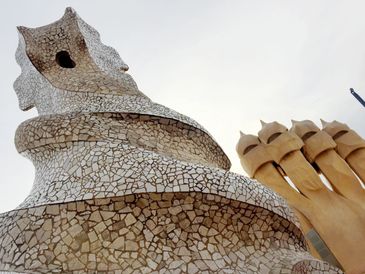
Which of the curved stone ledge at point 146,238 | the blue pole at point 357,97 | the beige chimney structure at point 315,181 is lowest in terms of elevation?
the curved stone ledge at point 146,238

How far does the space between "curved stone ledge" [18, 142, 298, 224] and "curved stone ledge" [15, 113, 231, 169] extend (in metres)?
0.13

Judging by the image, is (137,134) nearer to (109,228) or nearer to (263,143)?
(109,228)

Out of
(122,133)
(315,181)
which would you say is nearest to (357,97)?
(315,181)

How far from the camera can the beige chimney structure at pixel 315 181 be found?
19.0 ft

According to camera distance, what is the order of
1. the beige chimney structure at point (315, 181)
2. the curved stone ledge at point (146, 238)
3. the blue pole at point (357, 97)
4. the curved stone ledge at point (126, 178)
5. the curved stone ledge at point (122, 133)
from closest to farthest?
the curved stone ledge at point (146, 238), the curved stone ledge at point (126, 178), the curved stone ledge at point (122, 133), the beige chimney structure at point (315, 181), the blue pole at point (357, 97)

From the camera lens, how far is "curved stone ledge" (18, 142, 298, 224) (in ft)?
8.93

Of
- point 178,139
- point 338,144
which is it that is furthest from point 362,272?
point 178,139

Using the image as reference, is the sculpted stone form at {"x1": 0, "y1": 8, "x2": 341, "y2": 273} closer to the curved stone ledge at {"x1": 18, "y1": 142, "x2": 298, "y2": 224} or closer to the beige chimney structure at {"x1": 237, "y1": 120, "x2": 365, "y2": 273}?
the curved stone ledge at {"x1": 18, "y1": 142, "x2": 298, "y2": 224}

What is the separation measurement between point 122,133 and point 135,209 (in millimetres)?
807

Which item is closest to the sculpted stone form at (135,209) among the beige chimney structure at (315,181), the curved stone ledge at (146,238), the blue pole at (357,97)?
the curved stone ledge at (146,238)

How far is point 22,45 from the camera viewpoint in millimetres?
4824

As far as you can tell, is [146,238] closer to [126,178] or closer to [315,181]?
[126,178]

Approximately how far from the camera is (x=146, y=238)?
2.59m

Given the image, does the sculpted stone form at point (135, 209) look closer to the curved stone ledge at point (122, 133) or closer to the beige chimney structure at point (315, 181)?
the curved stone ledge at point (122, 133)
